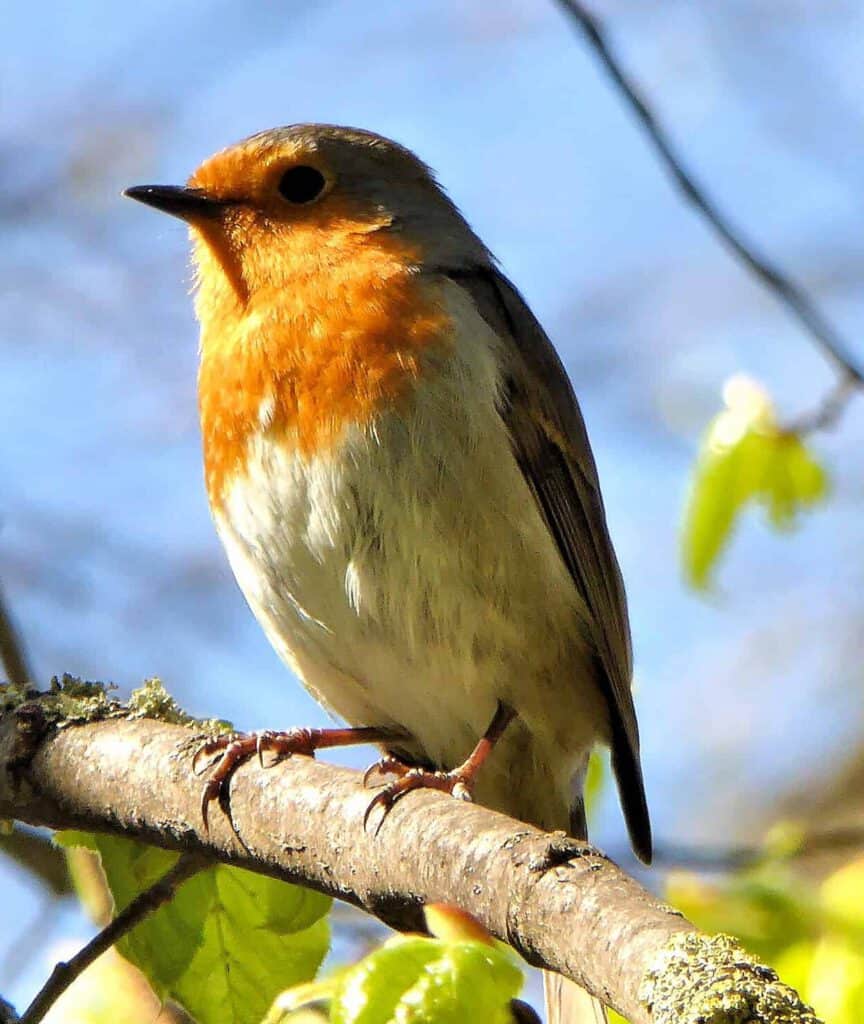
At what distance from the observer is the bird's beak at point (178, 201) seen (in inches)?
161

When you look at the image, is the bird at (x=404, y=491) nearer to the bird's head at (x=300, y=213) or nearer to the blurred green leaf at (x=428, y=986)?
the bird's head at (x=300, y=213)

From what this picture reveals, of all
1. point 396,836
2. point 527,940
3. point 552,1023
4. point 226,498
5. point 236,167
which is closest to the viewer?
point 527,940

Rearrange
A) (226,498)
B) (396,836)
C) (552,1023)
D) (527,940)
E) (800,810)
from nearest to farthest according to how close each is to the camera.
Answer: (527,940) < (396,836) < (552,1023) < (226,498) < (800,810)

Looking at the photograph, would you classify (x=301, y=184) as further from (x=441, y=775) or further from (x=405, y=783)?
(x=405, y=783)

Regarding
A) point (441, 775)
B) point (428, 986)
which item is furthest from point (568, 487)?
point (428, 986)

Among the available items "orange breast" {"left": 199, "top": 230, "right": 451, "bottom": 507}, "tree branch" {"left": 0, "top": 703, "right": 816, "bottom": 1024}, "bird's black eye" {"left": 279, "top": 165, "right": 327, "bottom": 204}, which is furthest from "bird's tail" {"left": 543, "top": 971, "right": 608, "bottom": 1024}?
"bird's black eye" {"left": 279, "top": 165, "right": 327, "bottom": 204}

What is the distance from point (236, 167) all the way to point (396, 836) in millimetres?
2345

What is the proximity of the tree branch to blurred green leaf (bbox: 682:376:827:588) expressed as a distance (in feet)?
5.11

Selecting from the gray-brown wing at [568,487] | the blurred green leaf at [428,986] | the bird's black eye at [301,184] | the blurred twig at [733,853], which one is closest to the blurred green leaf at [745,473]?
the gray-brown wing at [568,487]

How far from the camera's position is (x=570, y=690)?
12.2 feet

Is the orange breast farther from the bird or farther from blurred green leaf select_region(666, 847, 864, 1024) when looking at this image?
blurred green leaf select_region(666, 847, 864, 1024)

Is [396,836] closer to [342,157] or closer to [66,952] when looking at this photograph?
[66,952]

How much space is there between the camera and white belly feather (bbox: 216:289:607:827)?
11.2ft

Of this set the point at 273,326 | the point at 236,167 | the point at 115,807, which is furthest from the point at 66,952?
the point at 236,167
